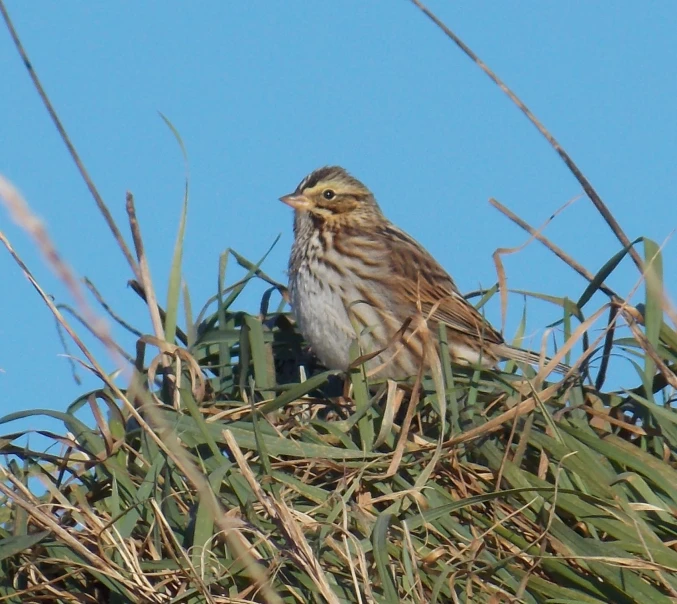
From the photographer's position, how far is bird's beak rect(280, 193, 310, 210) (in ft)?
17.8

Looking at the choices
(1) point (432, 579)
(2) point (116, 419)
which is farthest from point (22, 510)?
(1) point (432, 579)

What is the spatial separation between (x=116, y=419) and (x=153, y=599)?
659 mm

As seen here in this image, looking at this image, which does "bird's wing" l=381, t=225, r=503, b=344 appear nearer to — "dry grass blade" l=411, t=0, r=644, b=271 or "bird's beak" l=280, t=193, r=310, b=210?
"bird's beak" l=280, t=193, r=310, b=210

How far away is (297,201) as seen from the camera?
214 inches

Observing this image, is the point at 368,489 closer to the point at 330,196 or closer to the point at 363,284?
the point at 363,284

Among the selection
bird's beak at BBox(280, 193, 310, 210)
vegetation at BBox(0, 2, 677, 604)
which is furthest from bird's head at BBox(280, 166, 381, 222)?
vegetation at BBox(0, 2, 677, 604)

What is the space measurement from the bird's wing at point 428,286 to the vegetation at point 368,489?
5.77 feet

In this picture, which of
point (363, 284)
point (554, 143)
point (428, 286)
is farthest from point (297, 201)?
point (554, 143)

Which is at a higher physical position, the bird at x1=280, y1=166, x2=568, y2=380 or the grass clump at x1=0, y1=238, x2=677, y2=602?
the bird at x1=280, y1=166, x2=568, y2=380

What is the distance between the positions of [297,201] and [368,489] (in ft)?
9.66

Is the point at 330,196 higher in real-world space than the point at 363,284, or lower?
higher

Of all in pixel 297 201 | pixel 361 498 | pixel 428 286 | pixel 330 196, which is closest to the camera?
pixel 361 498

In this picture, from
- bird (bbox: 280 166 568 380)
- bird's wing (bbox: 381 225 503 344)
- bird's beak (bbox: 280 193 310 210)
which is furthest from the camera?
bird's beak (bbox: 280 193 310 210)

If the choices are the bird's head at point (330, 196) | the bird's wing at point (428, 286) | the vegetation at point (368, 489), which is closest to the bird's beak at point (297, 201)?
the bird's head at point (330, 196)
